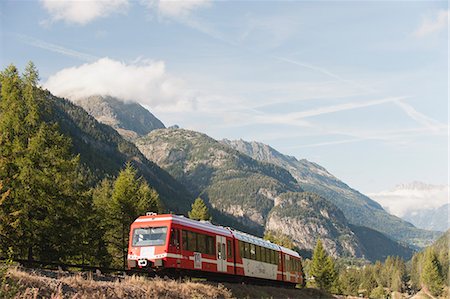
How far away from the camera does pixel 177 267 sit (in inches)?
993

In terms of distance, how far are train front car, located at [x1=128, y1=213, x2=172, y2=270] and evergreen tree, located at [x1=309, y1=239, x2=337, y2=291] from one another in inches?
2210

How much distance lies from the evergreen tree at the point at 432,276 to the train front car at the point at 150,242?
109 m

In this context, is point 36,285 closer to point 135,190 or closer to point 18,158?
point 18,158

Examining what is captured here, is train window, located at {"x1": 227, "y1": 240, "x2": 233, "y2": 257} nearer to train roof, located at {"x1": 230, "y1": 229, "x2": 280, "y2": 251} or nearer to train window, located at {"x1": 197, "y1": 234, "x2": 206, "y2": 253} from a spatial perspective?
train roof, located at {"x1": 230, "y1": 229, "x2": 280, "y2": 251}

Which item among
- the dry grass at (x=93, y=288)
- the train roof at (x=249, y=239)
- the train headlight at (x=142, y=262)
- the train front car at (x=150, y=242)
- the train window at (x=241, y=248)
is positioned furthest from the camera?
the train roof at (x=249, y=239)

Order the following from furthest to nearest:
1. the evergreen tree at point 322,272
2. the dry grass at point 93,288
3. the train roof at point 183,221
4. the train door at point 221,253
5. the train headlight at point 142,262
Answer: the evergreen tree at point 322,272, the train door at point 221,253, the train roof at point 183,221, the train headlight at point 142,262, the dry grass at point 93,288

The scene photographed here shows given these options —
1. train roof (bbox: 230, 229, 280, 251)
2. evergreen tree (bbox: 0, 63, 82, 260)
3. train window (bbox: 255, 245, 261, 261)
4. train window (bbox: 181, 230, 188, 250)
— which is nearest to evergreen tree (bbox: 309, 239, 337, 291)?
train roof (bbox: 230, 229, 280, 251)

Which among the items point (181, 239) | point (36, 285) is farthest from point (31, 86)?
point (36, 285)

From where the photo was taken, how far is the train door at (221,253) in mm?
29297

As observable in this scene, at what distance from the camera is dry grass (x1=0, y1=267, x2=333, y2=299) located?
43.8ft

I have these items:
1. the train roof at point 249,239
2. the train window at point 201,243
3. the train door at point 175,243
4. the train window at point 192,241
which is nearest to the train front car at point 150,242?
the train door at point 175,243

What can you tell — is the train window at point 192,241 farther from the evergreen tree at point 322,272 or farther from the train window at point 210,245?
the evergreen tree at point 322,272

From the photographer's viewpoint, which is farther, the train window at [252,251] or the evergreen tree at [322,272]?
the evergreen tree at [322,272]

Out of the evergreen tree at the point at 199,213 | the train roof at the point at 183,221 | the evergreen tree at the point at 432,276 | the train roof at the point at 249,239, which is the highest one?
the evergreen tree at the point at 199,213
